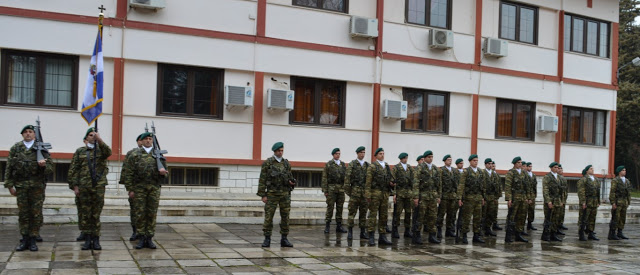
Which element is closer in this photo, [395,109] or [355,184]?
[355,184]

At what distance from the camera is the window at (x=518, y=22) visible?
1980 cm

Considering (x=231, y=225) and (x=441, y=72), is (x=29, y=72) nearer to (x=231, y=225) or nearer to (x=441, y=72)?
(x=231, y=225)

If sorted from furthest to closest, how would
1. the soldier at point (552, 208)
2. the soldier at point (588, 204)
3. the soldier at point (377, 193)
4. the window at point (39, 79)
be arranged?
the soldier at point (588, 204) < the soldier at point (552, 208) < the window at point (39, 79) < the soldier at point (377, 193)

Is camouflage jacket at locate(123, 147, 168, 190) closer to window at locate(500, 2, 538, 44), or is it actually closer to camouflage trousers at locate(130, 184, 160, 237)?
camouflage trousers at locate(130, 184, 160, 237)

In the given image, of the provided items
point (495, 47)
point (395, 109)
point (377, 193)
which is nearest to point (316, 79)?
point (395, 109)

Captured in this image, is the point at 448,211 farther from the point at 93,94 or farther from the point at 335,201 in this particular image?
the point at 93,94

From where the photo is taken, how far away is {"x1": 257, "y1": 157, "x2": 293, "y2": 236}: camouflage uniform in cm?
1096

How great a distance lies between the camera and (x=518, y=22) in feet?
65.8

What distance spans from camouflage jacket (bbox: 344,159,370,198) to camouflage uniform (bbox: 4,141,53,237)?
19.1 ft

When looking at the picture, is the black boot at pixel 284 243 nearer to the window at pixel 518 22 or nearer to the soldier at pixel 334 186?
the soldier at pixel 334 186

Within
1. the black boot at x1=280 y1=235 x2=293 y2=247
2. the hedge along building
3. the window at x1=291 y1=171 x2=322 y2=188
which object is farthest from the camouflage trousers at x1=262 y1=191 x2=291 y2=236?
the window at x1=291 y1=171 x2=322 y2=188

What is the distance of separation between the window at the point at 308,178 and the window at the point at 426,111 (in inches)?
126

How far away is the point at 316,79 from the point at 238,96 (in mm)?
2583

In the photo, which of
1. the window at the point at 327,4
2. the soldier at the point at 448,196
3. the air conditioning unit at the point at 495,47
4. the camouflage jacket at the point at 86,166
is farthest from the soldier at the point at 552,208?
the camouflage jacket at the point at 86,166
